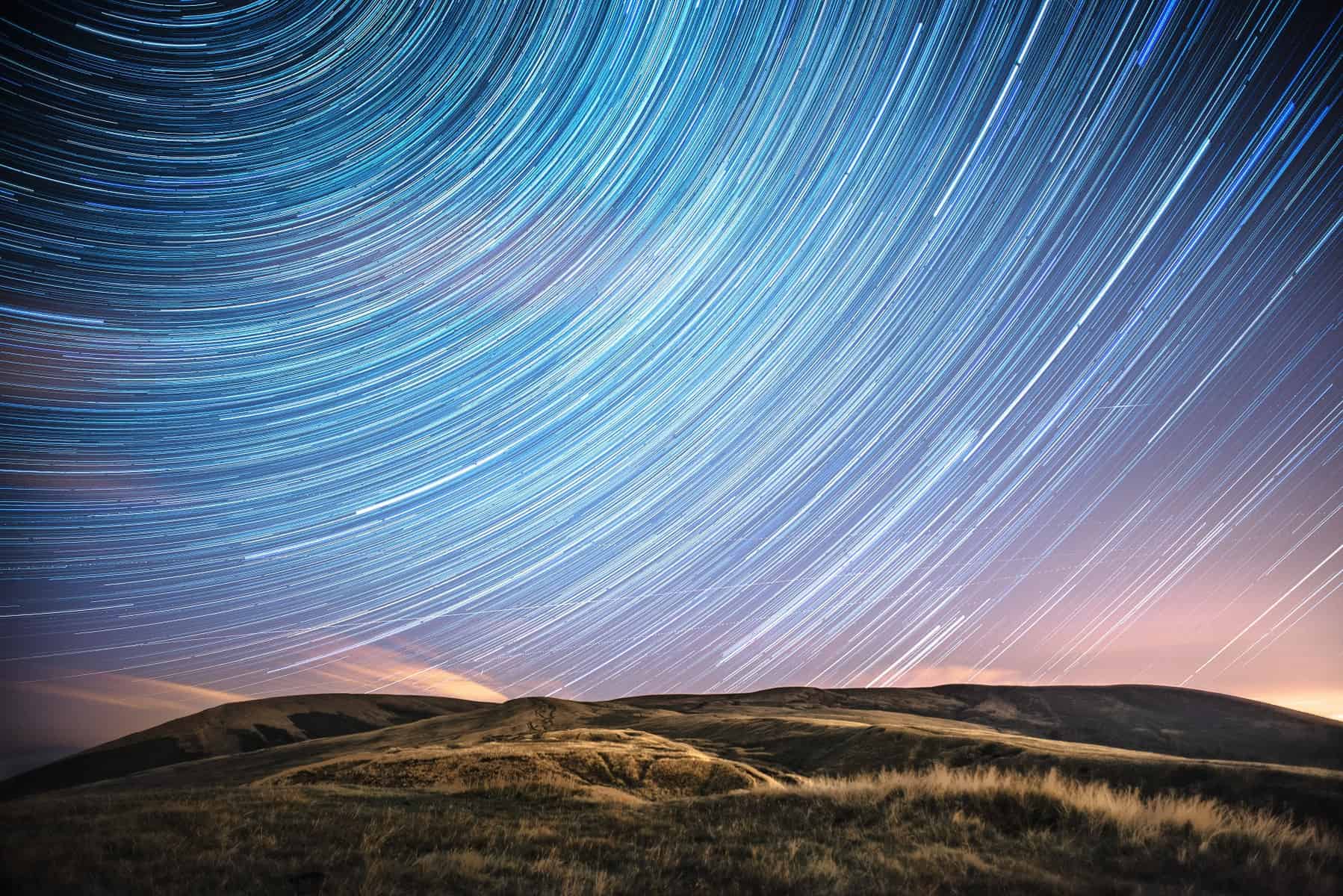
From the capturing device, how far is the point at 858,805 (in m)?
10.9

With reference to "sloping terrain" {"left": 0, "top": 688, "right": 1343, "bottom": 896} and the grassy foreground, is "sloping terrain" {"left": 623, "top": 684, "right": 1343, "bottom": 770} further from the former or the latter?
the grassy foreground

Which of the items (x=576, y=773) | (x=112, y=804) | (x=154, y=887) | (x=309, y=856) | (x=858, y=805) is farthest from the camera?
(x=576, y=773)

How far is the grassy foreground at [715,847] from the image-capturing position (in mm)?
7148

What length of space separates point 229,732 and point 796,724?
92.8 m

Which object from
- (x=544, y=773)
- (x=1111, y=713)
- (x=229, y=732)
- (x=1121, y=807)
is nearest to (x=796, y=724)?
(x=544, y=773)

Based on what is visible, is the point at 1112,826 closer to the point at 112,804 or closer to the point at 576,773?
the point at 576,773

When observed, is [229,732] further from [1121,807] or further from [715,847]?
[1121,807]

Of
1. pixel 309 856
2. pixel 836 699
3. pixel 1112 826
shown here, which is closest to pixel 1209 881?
pixel 1112 826

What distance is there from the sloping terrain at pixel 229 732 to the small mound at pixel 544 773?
60454 millimetres

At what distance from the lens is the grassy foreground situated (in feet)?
23.5

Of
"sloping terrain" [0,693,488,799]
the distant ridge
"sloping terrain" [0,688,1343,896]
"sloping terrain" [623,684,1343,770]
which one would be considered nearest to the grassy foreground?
"sloping terrain" [0,688,1343,896]

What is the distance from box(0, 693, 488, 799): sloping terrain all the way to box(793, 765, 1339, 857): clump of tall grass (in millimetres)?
79666

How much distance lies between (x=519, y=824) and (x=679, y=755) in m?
16.0

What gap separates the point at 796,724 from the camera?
4025 cm
